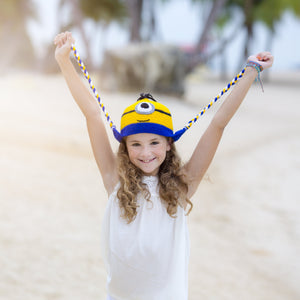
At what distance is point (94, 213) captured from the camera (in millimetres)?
4574

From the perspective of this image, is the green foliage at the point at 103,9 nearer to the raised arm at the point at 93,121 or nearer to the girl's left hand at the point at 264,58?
the raised arm at the point at 93,121

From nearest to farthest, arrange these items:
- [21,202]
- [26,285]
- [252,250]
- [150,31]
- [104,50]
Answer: [26,285]
[252,250]
[21,202]
[104,50]
[150,31]

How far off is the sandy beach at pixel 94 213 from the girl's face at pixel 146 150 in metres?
0.26

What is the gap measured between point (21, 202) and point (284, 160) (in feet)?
14.5

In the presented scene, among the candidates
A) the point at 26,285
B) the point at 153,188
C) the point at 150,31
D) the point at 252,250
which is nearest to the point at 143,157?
the point at 153,188

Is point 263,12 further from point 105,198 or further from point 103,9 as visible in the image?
point 105,198

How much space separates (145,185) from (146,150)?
16 cm

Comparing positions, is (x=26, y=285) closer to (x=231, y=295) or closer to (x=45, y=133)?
(x=231, y=295)

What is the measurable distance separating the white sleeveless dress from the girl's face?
4.3 inches

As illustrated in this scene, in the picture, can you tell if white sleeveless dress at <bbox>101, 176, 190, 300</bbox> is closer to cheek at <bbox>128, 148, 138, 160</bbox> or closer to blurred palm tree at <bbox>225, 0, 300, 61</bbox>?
cheek at <bbox>128, 148, 138, 160</bbox>

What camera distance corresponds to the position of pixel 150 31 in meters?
23.2

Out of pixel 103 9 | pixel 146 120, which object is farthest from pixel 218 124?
pixel 103 9

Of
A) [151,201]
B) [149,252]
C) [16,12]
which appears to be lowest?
[149,252]

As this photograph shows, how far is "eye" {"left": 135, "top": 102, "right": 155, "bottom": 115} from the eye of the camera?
178cm
